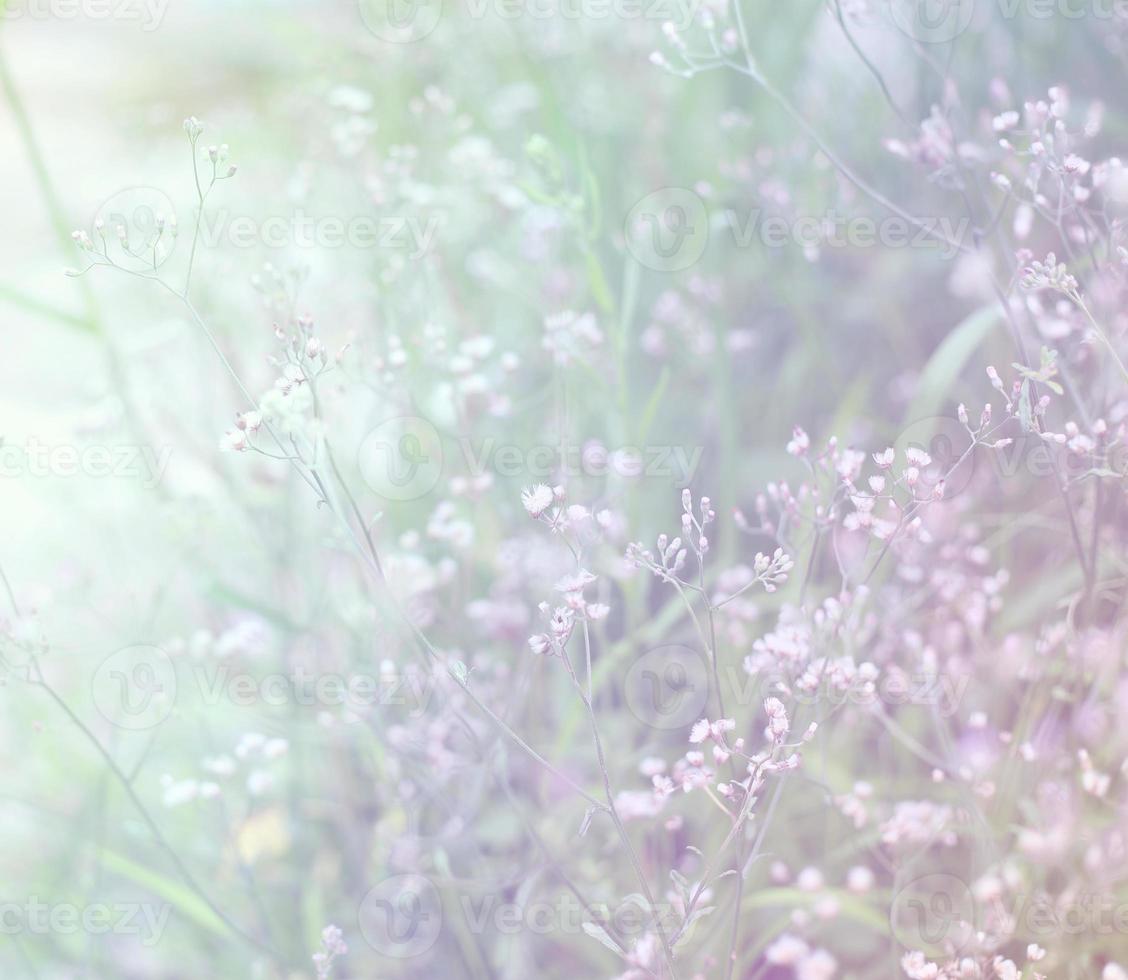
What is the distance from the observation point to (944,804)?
1527 millimetres

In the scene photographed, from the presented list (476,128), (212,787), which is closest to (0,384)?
(476,128)

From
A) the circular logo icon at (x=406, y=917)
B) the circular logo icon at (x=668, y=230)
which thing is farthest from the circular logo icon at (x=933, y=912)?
the circular logo icon at (x=668, y=230)

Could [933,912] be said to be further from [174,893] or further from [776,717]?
[174,893]

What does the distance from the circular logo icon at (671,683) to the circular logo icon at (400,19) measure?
4.71 ft

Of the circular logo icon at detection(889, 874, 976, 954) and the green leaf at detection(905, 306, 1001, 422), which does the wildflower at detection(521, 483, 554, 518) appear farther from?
the green leaf at detection(905, 306, 1001, 422)

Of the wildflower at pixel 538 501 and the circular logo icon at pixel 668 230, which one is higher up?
the circular logo icon at pixel 668 230

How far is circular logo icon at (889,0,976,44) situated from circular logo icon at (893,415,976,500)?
701 mm

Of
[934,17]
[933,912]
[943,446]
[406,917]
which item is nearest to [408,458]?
[406,917]

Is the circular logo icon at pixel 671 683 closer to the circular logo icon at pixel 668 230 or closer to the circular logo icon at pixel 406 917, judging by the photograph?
the circular logo icon at pixel 406 917

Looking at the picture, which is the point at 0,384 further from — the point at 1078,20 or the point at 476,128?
the point at 1078,20

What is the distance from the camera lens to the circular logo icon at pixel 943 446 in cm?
167

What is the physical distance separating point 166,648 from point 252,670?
0.28 metres

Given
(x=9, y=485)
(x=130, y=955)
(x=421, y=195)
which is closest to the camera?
(x=421, y=195)

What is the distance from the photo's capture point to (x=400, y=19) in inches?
88.3
